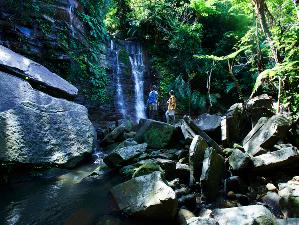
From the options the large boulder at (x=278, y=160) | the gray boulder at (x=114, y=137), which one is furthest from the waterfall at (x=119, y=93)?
the large boulder at (x=278, y=160)

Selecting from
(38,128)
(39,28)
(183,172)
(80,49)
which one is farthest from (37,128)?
(80,49)

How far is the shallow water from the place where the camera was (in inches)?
187

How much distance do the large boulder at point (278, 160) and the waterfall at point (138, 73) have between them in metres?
9.34

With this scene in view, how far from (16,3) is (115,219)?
367 inches

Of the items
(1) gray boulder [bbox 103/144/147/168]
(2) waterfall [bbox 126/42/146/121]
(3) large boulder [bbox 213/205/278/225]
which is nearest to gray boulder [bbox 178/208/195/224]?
(3) large boulder [bbox 213/205/278/225]

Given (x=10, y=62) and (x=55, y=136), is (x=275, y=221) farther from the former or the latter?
(x=10, y=62)

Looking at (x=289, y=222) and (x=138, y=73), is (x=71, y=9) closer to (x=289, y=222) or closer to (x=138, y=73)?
(x=138, y=73)

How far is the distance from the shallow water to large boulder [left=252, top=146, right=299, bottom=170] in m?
2.63

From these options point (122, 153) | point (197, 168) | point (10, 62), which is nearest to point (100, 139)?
point (122, 153)

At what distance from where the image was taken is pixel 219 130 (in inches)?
340

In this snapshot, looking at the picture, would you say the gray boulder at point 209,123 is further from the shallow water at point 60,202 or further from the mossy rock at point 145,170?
the shallow water at point 60,202

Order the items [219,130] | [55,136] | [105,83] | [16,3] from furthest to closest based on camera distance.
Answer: [105,83] → [16,3] → [219,130] → [55,136]

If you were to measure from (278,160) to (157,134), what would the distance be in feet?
11.9

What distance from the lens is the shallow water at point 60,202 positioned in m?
4.76
